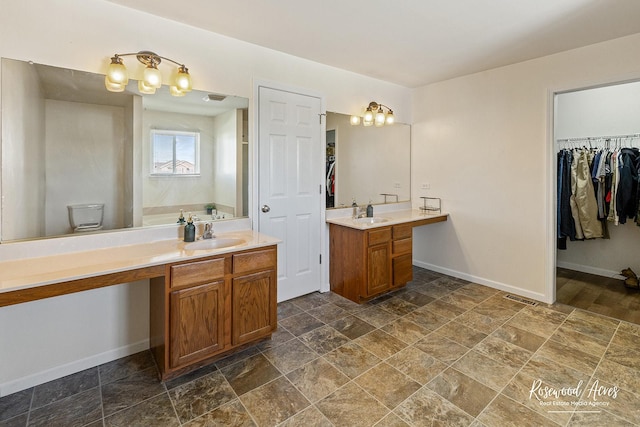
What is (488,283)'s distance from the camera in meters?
3.64

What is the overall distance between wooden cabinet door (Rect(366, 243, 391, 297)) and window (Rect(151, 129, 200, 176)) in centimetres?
178

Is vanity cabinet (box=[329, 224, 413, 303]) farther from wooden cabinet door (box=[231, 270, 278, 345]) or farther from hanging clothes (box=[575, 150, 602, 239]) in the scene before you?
hanging clothes (box=[575, 150, 602, 239])

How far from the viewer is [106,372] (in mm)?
2068

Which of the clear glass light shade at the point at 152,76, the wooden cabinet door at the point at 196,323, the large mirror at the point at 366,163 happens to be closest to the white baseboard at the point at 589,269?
the large mirror at the point at 366,163

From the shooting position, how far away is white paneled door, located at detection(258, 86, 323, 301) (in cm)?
297

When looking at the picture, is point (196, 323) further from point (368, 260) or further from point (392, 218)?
point (392, 218)

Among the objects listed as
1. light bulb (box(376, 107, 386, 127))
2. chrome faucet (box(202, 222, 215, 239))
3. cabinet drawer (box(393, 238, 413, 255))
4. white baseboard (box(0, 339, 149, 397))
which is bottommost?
white baseboard (box(0, 339, 149, 397))

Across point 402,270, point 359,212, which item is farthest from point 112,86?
point 402,270

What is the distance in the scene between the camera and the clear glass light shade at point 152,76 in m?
2.14

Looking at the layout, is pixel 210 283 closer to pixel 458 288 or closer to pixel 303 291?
pixel 303 291

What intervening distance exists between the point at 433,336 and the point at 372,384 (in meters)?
0.81

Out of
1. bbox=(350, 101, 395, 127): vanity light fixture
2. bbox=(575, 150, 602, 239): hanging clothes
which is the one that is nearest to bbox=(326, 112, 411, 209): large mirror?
bbox=(350, 101, 395, 127): vanity light fixture

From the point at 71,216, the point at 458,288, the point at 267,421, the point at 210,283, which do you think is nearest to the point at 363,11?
the point at 210,283

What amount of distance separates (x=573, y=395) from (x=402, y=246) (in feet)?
5.93
